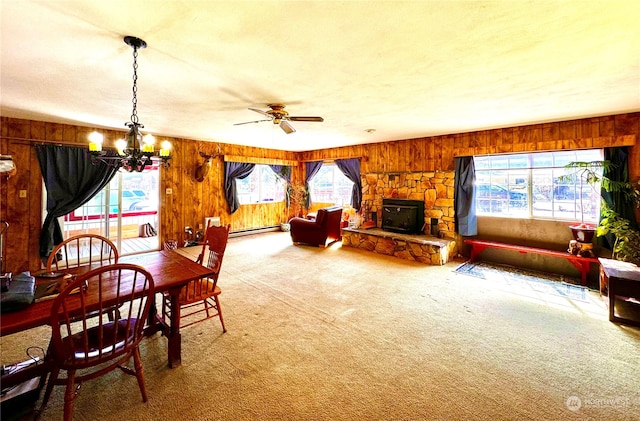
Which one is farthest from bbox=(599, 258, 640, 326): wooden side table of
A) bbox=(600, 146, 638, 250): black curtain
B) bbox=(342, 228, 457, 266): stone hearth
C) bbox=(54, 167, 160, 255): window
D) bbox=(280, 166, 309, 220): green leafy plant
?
bbox=(54, 167, 160, 255): window

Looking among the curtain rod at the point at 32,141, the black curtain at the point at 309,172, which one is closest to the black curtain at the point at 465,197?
the black curtain at the point at 309,172

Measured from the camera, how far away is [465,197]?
5.13 m

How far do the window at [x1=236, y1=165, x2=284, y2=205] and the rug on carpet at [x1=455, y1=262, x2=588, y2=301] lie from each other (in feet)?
17.2

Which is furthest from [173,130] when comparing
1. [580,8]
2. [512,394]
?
[512,394]

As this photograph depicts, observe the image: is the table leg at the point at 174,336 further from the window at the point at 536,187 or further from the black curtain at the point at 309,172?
the black curtain at the point at 309,172

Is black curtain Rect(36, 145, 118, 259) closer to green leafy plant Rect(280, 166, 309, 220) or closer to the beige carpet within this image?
the beige carpet

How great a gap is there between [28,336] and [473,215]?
20.3ft

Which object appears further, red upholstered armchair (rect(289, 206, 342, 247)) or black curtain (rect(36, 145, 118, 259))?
red upholstered armchair (rect(289, 206, 342, 247))

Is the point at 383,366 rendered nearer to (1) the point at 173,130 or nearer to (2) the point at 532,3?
(2) the point at 532,3

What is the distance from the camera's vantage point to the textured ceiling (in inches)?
64.3

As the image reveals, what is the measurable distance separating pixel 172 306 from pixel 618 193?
5572mm

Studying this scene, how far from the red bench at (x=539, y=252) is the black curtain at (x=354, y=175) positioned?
9.01ft

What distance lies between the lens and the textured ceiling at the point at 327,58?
163cm

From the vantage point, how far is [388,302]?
329cm
